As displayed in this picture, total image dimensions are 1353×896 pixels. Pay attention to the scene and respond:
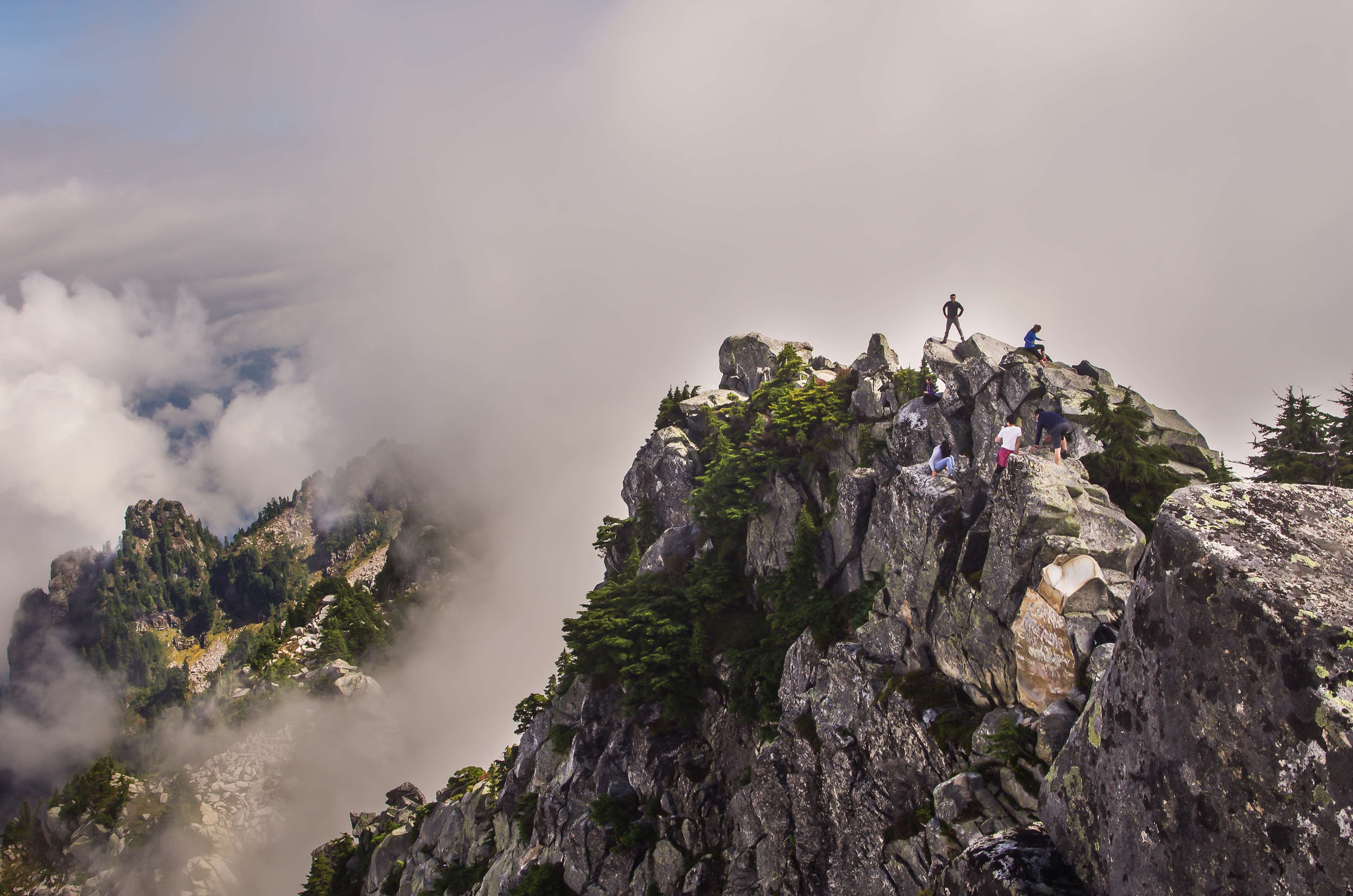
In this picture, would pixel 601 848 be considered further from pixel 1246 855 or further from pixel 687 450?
pixel 1246 855

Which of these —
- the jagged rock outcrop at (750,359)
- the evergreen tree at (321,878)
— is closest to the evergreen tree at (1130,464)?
the jagged rock outcrop at (750,359)

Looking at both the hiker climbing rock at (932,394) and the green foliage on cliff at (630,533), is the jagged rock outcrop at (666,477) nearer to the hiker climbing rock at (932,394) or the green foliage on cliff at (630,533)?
the green foliage on cliff at (630,533)

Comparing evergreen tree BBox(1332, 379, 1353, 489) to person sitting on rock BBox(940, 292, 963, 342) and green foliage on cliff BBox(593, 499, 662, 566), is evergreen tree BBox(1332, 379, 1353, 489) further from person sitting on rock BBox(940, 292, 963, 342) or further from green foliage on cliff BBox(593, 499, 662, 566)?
green foliage on cliff BBox(593, 499, 662, 566)

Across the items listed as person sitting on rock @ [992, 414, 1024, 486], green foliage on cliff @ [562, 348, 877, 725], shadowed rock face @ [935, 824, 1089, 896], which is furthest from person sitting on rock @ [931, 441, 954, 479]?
shadowed rock face @ [935, 824, 1089, 896]

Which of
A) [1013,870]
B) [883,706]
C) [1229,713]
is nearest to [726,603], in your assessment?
[883,706]

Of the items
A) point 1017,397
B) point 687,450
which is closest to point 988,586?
point 1017,397

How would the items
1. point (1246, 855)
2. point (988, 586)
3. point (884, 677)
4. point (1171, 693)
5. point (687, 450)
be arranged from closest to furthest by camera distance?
point (1246, 855), point (1171, 693), point (988, 586), point (884, 677), point (687, 450)
